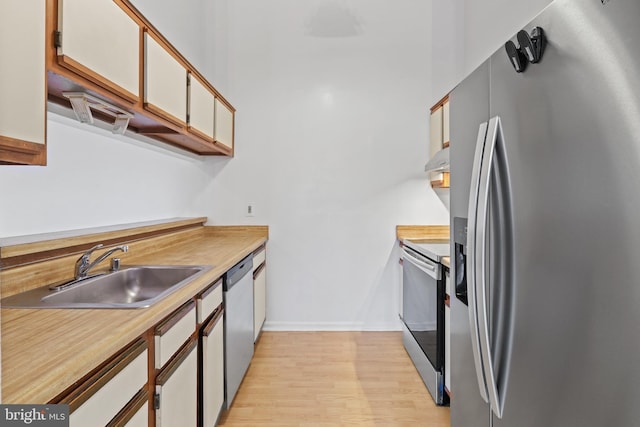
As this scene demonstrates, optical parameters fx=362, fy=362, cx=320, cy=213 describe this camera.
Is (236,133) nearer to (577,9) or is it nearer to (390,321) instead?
(390,321)

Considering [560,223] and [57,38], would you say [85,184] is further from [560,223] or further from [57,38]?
[560,223]

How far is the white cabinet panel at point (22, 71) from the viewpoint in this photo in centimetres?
88

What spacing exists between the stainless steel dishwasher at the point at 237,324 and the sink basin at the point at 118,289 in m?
0.30

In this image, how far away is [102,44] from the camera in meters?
1.40

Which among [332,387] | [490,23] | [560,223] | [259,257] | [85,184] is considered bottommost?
[332,387]

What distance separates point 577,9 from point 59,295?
1.83m

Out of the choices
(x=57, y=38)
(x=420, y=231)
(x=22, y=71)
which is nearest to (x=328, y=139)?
(x=420, y=231)

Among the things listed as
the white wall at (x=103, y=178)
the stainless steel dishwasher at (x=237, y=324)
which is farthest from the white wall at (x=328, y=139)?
the stainless steel dishwasher at (x=237, y=324)

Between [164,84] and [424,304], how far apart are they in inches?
82.7

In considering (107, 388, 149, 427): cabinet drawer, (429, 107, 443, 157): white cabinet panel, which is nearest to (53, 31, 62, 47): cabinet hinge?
(107, 388, 149, 427): cabinet drawer

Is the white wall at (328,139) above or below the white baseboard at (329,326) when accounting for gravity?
above

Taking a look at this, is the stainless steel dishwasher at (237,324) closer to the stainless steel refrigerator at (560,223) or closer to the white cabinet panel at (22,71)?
the white cabinet panel at (22,71)

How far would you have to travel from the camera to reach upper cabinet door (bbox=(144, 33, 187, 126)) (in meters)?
1.76

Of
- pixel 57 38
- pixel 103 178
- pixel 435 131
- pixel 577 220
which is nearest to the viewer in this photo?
pixel 577 220
